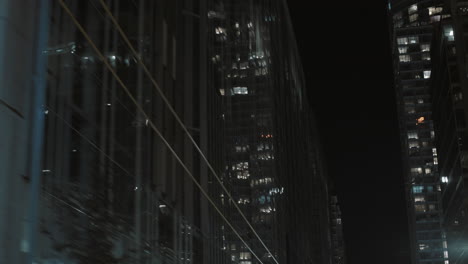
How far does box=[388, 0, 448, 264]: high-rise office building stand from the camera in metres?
179

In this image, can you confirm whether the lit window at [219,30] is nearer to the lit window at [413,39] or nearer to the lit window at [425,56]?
the lit window at [425,56]

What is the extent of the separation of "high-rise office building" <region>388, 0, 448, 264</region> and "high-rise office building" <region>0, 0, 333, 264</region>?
154 meters

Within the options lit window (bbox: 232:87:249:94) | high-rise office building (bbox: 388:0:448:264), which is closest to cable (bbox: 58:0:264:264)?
lit window (bbox: 232:87:249:94)

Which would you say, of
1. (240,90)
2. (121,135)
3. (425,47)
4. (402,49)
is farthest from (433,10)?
(121,135)

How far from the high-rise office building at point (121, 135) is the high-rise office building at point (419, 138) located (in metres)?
154

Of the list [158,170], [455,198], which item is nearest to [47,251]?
[158,170]

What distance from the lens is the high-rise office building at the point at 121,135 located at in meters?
9.39

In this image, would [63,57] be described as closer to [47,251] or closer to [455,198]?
[47,251]

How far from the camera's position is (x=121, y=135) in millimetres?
14492

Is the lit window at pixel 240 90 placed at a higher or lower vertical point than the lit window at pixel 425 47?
lower

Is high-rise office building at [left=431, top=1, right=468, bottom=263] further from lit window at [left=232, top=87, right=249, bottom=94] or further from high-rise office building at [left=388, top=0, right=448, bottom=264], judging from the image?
high-rise office building at [left=388, top=0, right=448, bottom=264]

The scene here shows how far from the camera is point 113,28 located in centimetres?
1441

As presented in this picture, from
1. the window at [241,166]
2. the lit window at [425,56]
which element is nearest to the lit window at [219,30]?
the window at [241,166]

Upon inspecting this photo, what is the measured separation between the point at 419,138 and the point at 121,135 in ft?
577
